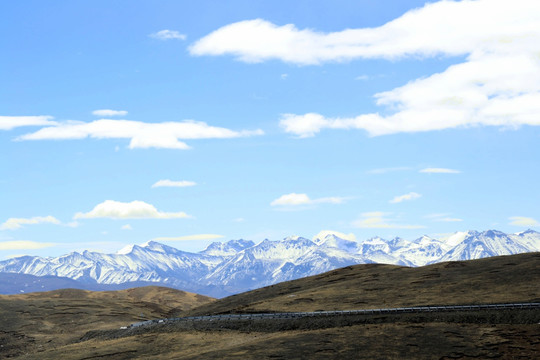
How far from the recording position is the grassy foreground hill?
6284cm

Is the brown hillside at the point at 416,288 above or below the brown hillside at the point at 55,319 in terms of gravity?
above

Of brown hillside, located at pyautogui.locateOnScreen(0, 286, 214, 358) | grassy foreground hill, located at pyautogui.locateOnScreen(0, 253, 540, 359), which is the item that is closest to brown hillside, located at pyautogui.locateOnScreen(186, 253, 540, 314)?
grassy foreground hill, located at pyautogui.locateOnScreen(0, 253, 540, 359)

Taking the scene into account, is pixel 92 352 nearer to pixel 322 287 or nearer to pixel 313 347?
pixel 313 347

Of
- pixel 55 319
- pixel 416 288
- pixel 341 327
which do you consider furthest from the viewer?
pixel 55 319

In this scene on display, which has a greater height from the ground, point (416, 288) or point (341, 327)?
point (416, 288)

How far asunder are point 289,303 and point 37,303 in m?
79.0

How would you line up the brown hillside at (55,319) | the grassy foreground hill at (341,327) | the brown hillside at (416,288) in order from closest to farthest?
the grassy foreground hill at (341,327), the brown hillside at (416,288), the brown hillside at (55,319)

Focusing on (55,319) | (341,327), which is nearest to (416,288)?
(341,327)

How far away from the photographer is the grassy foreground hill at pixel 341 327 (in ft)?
206

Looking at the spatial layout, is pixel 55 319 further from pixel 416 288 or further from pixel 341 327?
pixel 341 327

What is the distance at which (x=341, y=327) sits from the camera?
7581 centimetres

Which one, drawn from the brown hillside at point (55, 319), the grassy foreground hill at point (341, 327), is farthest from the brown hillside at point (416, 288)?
the brown hillside at point (55, 319)

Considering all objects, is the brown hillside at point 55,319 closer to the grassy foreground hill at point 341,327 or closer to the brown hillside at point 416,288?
the grassy foreground hill at point 341,327

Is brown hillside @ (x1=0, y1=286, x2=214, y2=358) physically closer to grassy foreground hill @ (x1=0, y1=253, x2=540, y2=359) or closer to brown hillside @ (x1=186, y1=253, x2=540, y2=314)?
grassy foreground hill @ (x1=0, y1=253, x2=540, y2=359)
